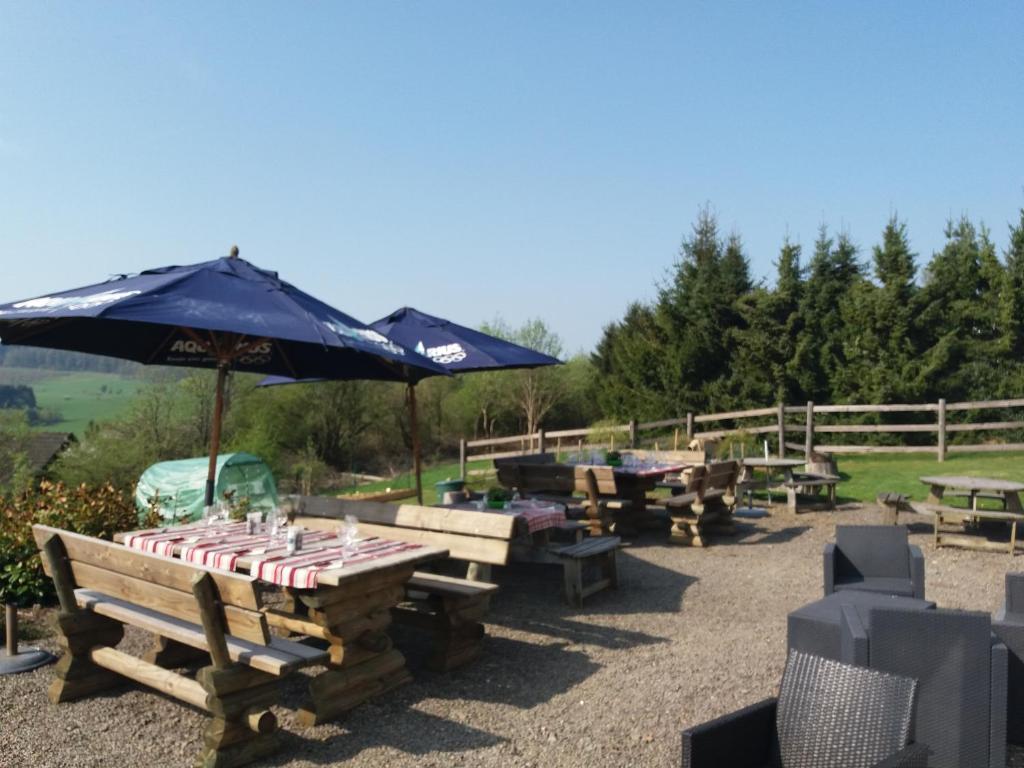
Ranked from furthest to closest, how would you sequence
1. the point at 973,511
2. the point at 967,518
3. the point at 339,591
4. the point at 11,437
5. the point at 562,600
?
1. the point at 11,437
2. the point at 967,518
3. the point at 973,511
4. the point at 562,600
5. the point at 339,591

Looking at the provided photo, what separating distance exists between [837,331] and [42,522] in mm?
19891

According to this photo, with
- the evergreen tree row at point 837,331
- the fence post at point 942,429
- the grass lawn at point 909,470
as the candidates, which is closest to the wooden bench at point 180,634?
the grass lawn at point 909,470

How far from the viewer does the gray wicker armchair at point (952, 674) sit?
3.10m

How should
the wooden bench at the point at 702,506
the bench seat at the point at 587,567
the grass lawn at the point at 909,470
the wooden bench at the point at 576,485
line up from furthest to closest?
the grass lawn at the point at 909,470
the wooden bench at the point at 702,506
the wooden bench at the point at 576,485
the bench seat at the point at 587,567

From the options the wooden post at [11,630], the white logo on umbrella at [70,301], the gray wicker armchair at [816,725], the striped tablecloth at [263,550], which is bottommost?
the wooden post at [11,630]

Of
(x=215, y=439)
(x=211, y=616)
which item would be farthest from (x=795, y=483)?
(x=211, y=616)

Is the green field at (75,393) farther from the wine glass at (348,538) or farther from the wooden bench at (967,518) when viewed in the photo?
the wooden bench at (967,518)

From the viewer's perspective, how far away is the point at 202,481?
10.7m

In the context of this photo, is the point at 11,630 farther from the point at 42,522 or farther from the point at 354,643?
the point at 354,643

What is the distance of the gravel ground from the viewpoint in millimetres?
3723

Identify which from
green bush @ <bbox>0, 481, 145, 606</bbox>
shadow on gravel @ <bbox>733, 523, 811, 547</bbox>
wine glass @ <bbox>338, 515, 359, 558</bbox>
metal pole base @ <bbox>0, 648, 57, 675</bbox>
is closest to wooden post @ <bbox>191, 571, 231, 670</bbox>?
wine glass @ <bbox>338, 515, 359, 558</bbox>

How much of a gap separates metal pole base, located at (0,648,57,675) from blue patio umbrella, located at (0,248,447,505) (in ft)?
5.18

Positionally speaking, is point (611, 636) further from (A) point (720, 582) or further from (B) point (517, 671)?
(A) point (720, 582)

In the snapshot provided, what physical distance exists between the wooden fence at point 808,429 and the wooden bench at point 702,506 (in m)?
5.47
